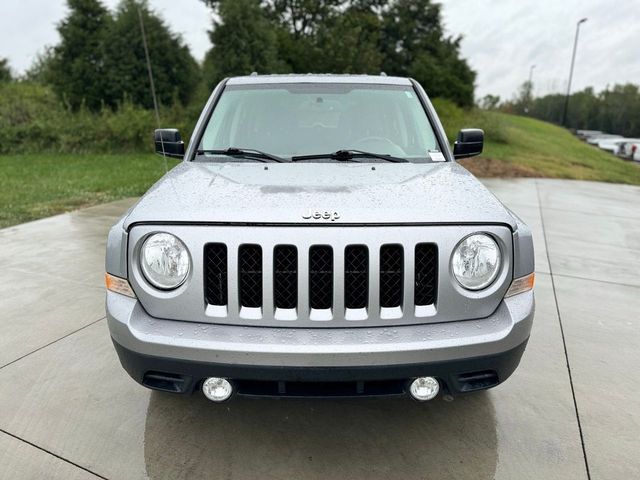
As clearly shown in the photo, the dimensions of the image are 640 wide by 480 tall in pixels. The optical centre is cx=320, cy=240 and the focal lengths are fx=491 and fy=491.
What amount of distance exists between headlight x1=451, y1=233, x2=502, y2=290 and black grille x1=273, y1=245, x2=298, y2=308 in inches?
25.0

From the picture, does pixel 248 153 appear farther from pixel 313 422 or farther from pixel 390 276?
pixel 313 422

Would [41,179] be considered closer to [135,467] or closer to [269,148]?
[269,148]

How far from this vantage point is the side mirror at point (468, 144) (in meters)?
3.42

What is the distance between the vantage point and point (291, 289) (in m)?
1.95

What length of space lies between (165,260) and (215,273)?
20 cm

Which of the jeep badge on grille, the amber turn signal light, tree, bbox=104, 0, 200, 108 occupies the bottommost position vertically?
the amber turn signal light

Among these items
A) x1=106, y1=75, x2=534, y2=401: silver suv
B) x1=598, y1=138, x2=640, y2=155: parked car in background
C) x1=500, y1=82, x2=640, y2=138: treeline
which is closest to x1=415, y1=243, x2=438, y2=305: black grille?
x1=106, y1=75, x2=534, y2=401: silver suv

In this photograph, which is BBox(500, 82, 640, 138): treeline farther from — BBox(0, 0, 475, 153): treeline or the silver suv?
the silver suv

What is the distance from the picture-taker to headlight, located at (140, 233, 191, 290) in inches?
76.7

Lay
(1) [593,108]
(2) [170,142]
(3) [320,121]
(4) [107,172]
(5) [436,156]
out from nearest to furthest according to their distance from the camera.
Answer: (5) [436,156] → (3) [320,121] → (2) [170,142] → (4) [107,172] → (1) [593,108]

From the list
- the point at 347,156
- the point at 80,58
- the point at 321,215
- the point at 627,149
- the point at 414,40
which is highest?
the point at 414,40

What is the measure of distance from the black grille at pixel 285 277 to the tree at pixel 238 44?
15977 mm

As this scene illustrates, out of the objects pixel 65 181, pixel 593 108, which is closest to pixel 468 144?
pixel 65 181

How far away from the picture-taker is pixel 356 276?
1.94 metres
